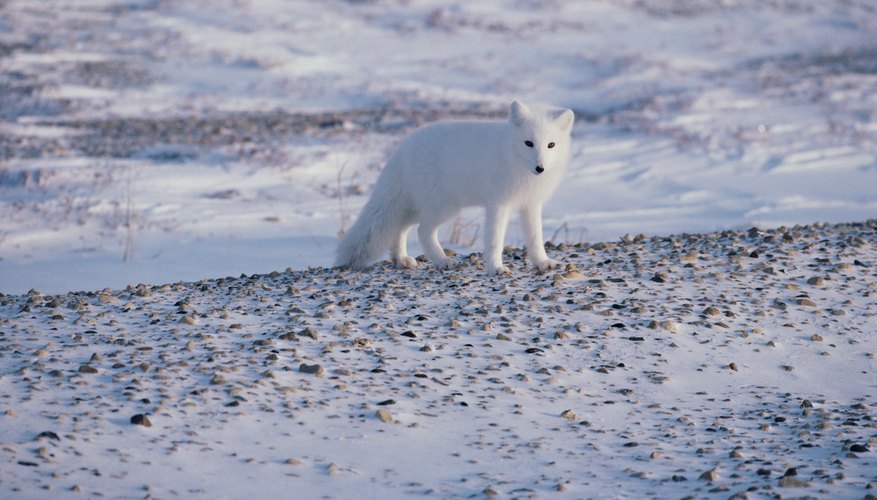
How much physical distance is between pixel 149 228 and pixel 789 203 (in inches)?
274

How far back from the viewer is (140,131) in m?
13.2

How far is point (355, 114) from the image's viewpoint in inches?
600

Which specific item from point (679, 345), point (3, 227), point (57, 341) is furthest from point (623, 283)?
point (3, 227)

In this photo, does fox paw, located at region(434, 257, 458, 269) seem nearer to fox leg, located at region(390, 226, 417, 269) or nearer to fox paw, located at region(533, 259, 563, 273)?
fox leg, located at region(390, 226, 417, 269)

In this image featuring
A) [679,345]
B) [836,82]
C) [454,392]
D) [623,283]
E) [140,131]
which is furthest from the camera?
[836,82]

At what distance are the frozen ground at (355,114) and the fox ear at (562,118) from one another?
294 centimetres

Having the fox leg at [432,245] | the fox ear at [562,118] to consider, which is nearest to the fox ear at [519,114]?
the fox ear at [562,118]

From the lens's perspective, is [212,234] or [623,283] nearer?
[623,283]

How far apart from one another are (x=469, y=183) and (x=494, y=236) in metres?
0.38

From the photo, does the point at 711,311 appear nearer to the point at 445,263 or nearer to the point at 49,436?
the point at 445,263

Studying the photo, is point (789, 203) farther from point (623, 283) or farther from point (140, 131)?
point (140, 131)

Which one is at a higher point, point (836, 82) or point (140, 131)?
point (836, 82)

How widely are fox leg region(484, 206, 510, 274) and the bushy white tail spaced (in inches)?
26.3

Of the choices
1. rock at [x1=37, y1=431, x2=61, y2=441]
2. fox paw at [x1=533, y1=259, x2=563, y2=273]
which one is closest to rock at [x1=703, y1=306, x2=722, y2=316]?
fox paw at [x1=533, y1=259, x2=563, y2=273]
